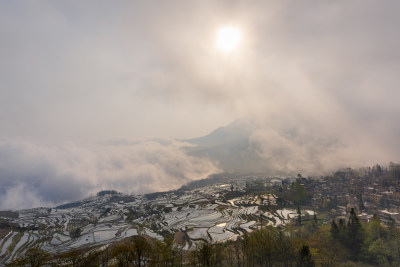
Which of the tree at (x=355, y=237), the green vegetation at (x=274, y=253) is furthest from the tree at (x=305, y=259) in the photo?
the tree at (x=355, y=237)

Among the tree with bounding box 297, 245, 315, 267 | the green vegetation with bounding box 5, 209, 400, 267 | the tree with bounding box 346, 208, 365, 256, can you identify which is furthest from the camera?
the tree with bounding box 346, 208, 365, 256

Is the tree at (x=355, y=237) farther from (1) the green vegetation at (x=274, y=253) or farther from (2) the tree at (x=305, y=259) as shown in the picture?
(2) the tree at (x=305, y=259)

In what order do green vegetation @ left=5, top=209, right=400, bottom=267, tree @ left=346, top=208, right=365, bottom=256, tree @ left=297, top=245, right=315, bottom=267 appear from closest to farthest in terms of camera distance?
green vegetation @ left=5, top=209, right=400, bottom=267
tree @ left=297, top=245, right=315, bottom=267
tree @ left=346, top=208, right=365, bottom=256

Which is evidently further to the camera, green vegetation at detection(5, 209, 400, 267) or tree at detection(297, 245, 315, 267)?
tree at detection(297, 245, 315, 267)

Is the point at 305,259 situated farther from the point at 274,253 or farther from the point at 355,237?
the point at 355,237

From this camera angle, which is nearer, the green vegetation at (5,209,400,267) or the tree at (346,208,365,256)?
the green vegetation at (5,209,400,267)

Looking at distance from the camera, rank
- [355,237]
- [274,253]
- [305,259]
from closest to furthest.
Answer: [305,259], [274,253], [355,237]

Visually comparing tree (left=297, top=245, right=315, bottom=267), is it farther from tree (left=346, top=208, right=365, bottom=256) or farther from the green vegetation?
tree (left=346, top=208, right=365, bottom=256)

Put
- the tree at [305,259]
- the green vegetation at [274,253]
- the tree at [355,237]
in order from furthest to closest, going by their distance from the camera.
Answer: the tree at [355,237], the tree at [305,259], the green vegetation at [274,253]

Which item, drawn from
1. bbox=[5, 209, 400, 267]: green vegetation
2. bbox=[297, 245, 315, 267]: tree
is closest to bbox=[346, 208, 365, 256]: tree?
bbox=[5, 209, 400, 267]: green vegetation

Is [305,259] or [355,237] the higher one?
[305,259]

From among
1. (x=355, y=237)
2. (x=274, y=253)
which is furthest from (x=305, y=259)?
(x=355, y=237)

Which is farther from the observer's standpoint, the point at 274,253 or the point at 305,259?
the point at 274,253

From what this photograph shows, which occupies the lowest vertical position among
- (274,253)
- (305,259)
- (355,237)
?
(355,237)
